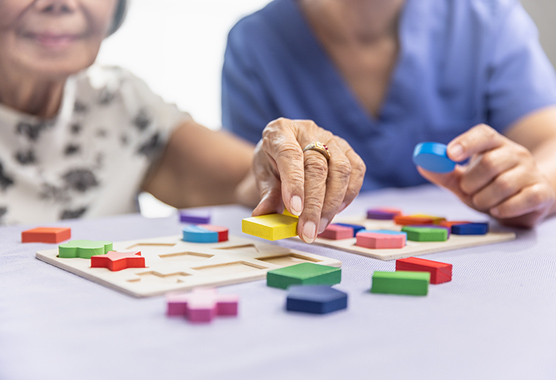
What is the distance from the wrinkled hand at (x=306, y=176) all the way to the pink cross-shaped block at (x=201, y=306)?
22cm

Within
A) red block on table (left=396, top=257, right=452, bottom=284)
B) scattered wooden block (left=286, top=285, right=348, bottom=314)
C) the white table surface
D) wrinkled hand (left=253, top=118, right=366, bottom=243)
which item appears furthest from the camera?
wrinkled hand (left=253, top=118, right=366, bottom=243)

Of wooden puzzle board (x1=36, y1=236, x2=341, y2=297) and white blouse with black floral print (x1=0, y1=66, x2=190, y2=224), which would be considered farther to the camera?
white blouse with black floral print (x1=0, y1=66, x2=190, y2=224)

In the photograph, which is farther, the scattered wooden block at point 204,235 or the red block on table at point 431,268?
the scattered wooden block at point 204,235

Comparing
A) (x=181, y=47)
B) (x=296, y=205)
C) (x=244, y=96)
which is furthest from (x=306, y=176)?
(x=181, y=47)

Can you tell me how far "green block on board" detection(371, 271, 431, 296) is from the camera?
0.57 m

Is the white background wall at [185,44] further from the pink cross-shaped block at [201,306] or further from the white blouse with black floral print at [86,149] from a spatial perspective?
the pink cross-shaped block at [201,306]

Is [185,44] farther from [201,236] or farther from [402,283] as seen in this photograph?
[402,283]

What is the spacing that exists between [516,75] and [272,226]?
1061 millimetres

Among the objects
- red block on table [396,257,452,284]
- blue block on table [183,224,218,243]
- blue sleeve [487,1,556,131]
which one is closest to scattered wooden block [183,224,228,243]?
blue block on table [183,224,218,243]

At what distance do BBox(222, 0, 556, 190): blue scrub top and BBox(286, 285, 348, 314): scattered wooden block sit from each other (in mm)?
1033

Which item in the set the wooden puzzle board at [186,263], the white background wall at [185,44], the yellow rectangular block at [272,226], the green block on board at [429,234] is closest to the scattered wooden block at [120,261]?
the wooden puzzle board at [186,263]

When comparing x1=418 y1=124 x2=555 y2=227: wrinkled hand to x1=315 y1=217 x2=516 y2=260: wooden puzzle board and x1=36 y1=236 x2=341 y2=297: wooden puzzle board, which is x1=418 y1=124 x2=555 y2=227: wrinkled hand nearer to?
x1=315 y1=217 x2=516 y2=260: wooden puzzle board

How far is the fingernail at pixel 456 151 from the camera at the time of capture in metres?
0.89

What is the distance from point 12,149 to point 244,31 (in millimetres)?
686
